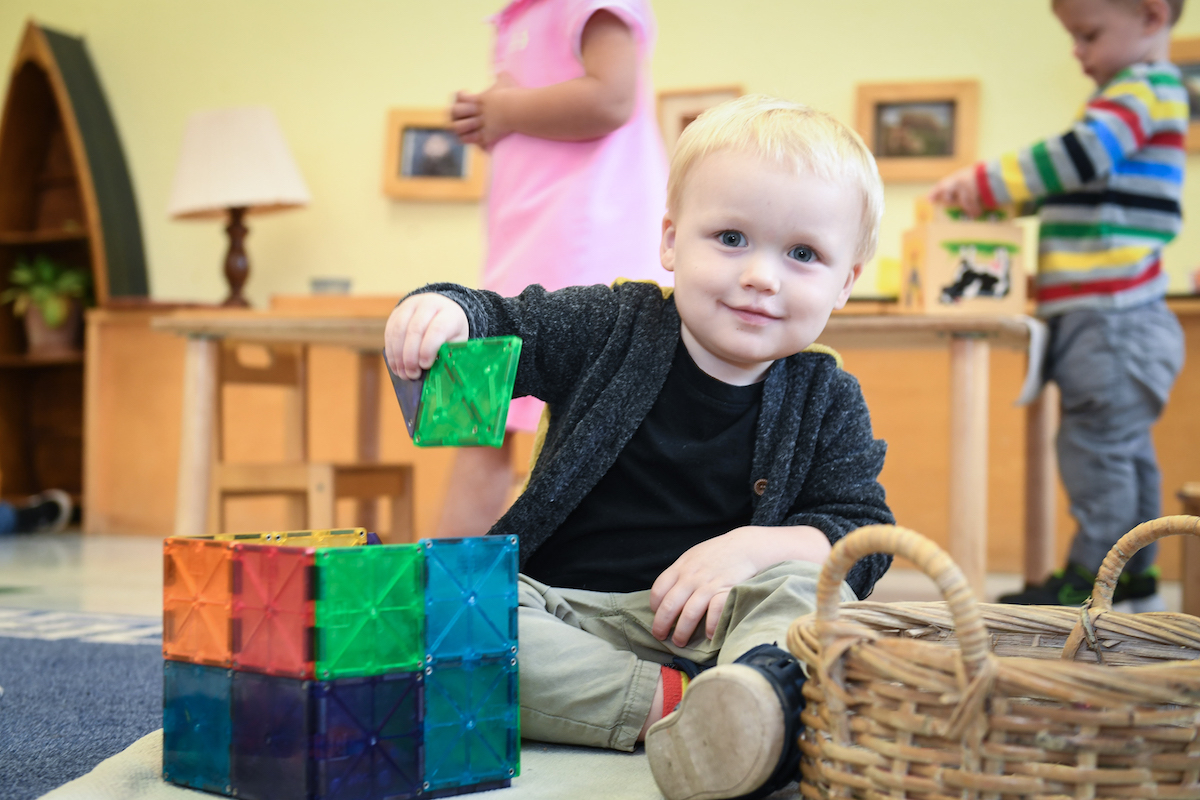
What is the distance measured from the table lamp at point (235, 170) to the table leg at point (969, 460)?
6.04ft

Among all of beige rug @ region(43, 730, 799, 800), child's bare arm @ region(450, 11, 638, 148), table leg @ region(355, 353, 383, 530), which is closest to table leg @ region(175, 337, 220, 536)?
table leg @ region(355, 353, 383, 530)

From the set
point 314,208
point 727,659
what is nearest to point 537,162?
point 727,659

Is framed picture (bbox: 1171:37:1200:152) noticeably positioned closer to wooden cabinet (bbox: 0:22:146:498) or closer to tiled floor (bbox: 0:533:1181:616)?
tiled floor (bbox: 0:533:1181:616)

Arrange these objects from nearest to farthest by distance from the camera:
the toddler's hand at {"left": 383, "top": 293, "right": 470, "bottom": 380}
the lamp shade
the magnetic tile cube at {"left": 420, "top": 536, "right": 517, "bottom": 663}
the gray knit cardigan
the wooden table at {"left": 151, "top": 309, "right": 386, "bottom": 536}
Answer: the magnetic tile cube at {"left": 420, "top": 536, "right": 517, "bottom": 663} < the toddler's hand at {"left": 383, "top": 293, "right": 470, "bottom": 380} < the gray knit cardigan < the wooden table at {"left": 151, "top": 309, "right": 386, "bottom": 536} < the lamp shade

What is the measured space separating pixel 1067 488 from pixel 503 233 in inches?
40.0

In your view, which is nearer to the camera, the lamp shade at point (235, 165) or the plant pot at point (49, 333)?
the lamp shade at point (235, 165)

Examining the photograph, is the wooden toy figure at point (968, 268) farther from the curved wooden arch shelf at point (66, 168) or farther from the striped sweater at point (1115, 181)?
the curved wooden arch shelf at point (66, 168)

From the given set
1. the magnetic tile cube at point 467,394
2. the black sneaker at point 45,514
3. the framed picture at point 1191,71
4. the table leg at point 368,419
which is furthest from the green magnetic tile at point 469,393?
the black sneaker at point 45,514

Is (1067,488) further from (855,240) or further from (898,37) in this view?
(898,37)

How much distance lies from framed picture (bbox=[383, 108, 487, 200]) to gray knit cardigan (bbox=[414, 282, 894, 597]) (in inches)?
81.8

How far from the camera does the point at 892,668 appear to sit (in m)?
0.58

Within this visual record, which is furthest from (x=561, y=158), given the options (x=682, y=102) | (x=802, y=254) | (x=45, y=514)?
(x=45, y=514)

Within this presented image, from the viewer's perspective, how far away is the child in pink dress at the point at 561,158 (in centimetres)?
128

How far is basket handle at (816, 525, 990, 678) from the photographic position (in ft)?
1.81
